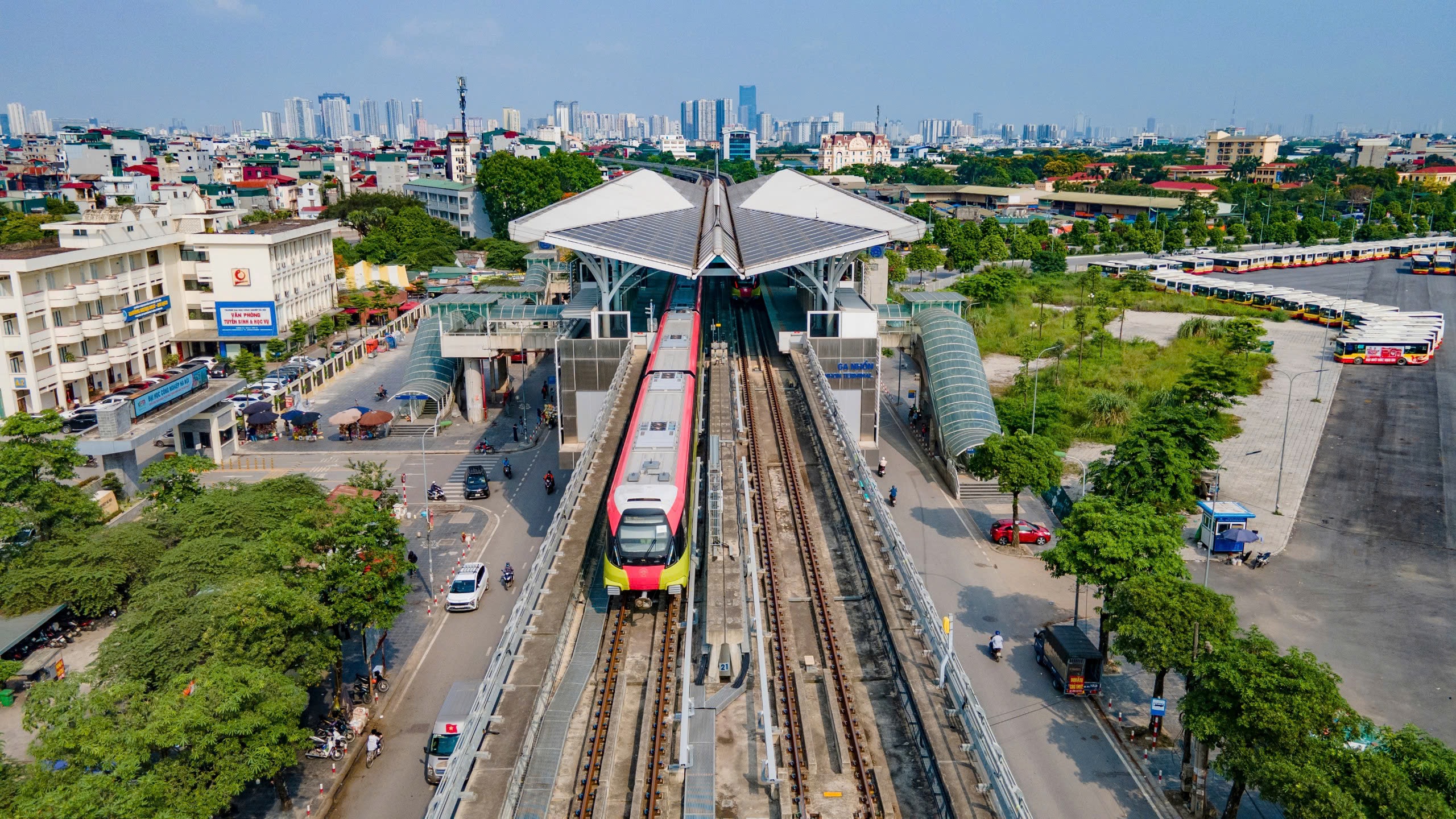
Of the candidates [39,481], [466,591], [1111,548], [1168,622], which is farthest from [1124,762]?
[39,481]

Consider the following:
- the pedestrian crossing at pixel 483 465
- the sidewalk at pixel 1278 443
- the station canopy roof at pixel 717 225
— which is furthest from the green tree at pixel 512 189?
the sidewalk at pixel 1278 443

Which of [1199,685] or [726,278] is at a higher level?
[726,278]

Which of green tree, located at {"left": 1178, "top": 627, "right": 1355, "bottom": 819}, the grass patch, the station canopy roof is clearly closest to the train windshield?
green tree, located at {"left": 1178, "top": 627, "right": 1355, "bottom": 819}

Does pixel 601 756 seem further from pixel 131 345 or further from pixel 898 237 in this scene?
pixel 131 345

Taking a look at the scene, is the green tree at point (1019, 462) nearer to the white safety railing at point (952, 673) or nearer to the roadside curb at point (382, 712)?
the white safety railing at point (952, 673)

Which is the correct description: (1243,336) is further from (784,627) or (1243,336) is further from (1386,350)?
(784,627)

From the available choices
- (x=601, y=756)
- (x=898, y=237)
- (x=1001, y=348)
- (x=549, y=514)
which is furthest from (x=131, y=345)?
(x=1001, y=348)
